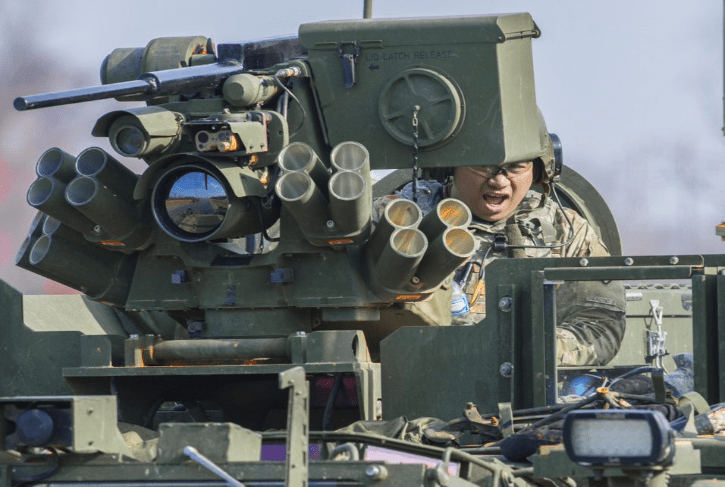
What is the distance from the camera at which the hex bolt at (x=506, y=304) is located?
765 centimetres

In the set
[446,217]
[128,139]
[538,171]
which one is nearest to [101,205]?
[128,139]

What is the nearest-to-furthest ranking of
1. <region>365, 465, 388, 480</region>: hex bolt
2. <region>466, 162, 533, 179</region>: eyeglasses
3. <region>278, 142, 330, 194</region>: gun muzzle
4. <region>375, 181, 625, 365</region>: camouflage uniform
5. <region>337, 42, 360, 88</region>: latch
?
<region>365, 465, 388, 480</region>: hex bolt < <region>278, 142, 330, 194</region>: gun muzzle < <region>337, 42, 360, 88</region>: latch < <region>375, 181, 625, 365</region>: camouflage uniform < <region>466, 162, 533, 179</region>: eyeglasses

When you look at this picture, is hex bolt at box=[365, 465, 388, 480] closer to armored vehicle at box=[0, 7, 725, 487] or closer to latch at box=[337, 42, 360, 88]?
armored vehicle at box=[0, 7, 725, 487]

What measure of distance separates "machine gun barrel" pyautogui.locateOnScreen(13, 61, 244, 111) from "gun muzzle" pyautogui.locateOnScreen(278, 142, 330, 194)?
850 millimetres

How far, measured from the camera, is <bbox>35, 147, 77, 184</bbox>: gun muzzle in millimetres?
7965

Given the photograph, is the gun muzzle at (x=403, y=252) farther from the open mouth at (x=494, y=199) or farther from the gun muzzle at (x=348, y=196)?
the open mouth at (x=494, y=199)

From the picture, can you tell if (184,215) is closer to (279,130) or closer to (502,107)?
(279,130)

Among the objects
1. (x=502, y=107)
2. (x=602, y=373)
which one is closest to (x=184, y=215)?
(x=502, y=107)

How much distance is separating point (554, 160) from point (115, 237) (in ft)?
10.4

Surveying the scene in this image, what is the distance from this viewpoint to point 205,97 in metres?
8.25

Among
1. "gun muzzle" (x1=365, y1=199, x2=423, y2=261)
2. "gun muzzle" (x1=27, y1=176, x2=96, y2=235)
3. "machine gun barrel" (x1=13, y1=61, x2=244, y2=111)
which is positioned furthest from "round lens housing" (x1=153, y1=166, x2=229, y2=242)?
"gun muzzle" (x1=365, y1=199, x2=423, y2=261)

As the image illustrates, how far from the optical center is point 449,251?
24.4 ft

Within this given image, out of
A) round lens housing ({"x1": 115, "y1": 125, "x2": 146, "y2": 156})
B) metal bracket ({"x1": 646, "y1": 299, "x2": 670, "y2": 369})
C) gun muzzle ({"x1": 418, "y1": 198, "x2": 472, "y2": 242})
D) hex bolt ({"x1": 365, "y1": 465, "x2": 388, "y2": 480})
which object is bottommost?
hex bolt ({"x1": 365, "y1": 465, "x2": 388, "y2": 480})

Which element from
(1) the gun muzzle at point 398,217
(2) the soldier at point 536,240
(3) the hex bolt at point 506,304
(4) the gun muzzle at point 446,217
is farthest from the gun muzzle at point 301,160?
(2) the soldier at point 536,240
